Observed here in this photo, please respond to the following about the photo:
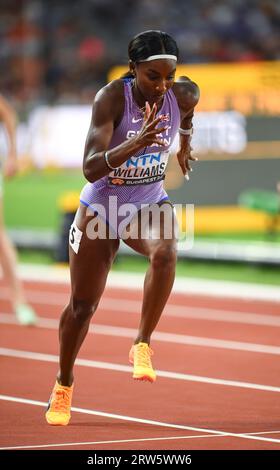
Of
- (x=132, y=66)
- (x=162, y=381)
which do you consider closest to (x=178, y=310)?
(x=162, y=381)

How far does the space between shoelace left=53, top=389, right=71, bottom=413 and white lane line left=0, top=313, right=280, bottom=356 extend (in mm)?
2970

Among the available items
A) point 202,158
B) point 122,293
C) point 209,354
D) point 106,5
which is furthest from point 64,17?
point 209,354

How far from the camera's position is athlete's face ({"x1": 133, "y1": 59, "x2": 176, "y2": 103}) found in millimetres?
6031

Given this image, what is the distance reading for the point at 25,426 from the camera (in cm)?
638

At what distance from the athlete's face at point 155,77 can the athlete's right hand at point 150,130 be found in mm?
191

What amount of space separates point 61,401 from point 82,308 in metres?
0.54

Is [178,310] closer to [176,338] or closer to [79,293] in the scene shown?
[176,338]

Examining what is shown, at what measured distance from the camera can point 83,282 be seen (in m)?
6.27

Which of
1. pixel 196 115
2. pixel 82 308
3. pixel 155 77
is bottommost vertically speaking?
pixel 82 308

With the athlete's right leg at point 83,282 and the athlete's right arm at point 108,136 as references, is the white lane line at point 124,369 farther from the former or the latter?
the athlete's right arm at point 108,136

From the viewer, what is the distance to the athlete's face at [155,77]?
6031 mm

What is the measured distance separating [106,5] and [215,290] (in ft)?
46.5

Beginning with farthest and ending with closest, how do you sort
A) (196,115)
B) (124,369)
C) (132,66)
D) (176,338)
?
(196,115) < (176,338) < (124,369) < (132,66)
